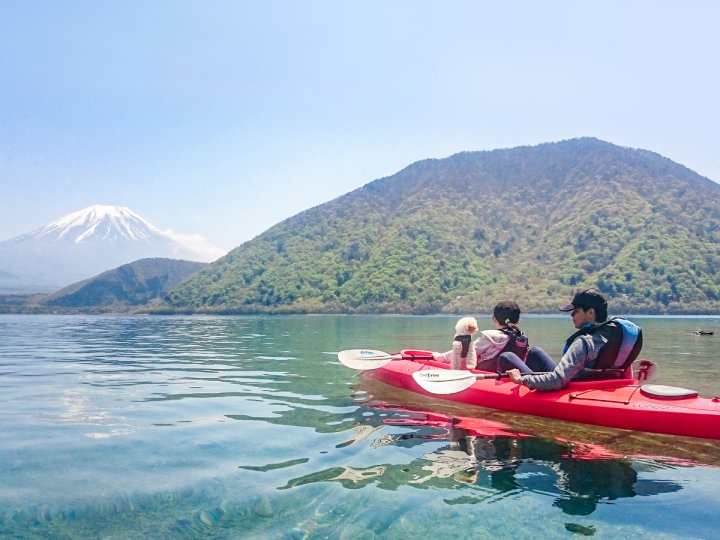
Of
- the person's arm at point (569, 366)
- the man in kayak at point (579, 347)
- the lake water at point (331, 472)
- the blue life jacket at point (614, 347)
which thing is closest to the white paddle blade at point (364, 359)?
the lake water at point (331, 472)

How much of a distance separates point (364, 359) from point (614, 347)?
6776mm

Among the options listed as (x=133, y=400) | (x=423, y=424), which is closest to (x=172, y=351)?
(x=133, y=400)

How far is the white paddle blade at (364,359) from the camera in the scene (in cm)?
1427

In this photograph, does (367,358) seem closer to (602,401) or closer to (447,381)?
(447,381)

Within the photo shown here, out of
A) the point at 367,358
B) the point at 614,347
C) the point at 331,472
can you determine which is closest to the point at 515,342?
the point at 614,347

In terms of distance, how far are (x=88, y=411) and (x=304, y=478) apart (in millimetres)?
6772

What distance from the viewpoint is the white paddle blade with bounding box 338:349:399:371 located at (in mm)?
14266

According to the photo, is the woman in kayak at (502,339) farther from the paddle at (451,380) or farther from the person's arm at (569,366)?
the person's arm at (569,366)

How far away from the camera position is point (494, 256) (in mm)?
165375

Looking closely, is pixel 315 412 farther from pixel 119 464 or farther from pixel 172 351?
pixel 172 351

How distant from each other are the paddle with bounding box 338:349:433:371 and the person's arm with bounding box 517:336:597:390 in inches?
173

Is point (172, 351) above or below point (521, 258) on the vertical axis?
below

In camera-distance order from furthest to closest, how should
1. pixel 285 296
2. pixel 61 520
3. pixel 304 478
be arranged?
pixel 285 296, pixel 304 478, pixel 61 520

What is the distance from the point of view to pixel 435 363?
43.5 feet
